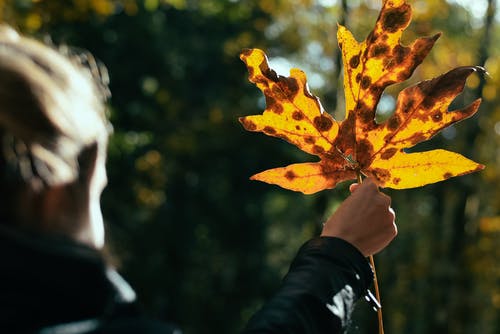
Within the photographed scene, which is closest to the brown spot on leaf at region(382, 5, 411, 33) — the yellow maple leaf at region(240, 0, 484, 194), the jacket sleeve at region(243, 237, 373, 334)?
the yellow maple leaf at region(240, 0, 484, 194)

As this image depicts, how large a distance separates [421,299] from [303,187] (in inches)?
379

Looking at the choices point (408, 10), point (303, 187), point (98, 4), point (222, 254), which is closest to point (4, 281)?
point (303, 187)

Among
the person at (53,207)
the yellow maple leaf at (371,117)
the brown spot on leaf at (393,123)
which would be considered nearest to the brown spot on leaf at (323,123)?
the yellow maple leaf at (371,117)

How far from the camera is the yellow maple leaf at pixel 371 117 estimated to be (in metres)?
1.17

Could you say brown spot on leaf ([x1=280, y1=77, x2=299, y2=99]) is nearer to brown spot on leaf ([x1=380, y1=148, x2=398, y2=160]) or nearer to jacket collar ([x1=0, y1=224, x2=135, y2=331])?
brown spot on leaf ([x1=380, y1=148, x2=398, y2=160])

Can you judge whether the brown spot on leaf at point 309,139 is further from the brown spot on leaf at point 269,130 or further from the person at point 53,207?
the person at point 53,207

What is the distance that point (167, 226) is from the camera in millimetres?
13727

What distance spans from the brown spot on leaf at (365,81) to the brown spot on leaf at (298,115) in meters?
0.12

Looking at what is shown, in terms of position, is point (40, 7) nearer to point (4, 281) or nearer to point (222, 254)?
point (4, 281)

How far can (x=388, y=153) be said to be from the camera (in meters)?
1.25

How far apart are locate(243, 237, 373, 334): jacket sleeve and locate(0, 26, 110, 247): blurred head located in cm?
26

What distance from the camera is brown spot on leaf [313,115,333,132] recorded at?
1257 millimetres

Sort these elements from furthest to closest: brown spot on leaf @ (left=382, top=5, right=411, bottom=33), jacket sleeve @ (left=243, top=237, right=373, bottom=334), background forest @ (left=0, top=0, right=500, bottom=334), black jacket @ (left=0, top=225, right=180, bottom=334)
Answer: background forest @ (left=0, top=0, right=500, bottom=334) → brown spot on leaf @ (left=382, top=5, right=411, bottom=33) → jacket sleeve @ (left=243, top=237, right=373, bottom=334) → black jacket @ (left=0, top=225, right=180, bottom=334)

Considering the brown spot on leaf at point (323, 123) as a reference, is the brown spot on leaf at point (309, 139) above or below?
below
